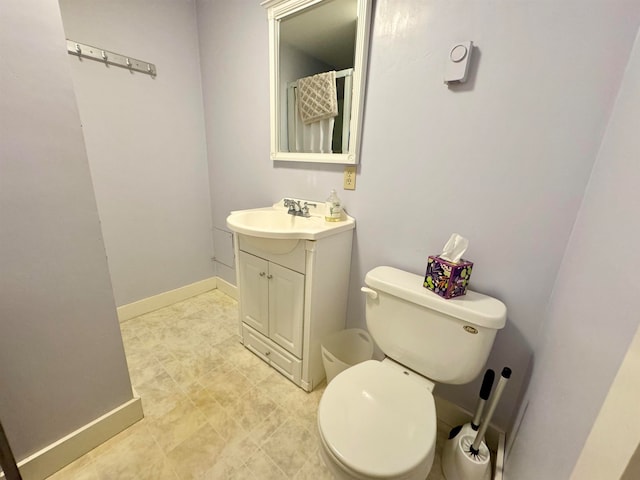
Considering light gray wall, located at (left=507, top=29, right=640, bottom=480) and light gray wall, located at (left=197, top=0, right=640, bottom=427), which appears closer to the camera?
light gray wall, located at (left=507, top=29, right=640, bottom=480)

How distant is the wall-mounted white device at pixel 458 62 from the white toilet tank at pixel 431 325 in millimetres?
788

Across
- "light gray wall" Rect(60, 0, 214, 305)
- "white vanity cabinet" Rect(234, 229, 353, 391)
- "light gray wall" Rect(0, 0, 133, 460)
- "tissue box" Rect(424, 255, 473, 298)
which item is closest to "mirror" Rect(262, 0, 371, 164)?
"white vanity cabinet" Rect(234, 229, 353, 391)

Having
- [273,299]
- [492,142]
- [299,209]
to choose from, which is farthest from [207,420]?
[492,142]

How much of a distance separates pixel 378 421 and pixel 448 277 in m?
0.53

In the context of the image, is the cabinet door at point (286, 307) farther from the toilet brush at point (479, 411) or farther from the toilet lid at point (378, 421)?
the toilet brush at point (479, 411)

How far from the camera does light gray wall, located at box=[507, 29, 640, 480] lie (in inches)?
17.4

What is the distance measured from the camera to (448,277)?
0.94 m

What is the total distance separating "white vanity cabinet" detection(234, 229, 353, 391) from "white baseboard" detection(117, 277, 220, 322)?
92 cm

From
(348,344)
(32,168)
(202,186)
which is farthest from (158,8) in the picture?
(348,344)

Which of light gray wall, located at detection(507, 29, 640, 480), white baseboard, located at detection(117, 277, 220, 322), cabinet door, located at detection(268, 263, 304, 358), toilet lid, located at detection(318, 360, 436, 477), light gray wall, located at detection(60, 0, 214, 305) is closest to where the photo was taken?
light gray wall, located at detection(507, 29, 640, 480)

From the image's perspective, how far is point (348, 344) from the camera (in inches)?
59.7

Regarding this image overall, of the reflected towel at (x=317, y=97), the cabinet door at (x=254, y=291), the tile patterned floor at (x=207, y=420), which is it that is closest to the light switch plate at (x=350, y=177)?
the reflected towel at (x=317, y=97)

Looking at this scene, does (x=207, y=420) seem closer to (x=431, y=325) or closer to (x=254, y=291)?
(x=254, y=291)

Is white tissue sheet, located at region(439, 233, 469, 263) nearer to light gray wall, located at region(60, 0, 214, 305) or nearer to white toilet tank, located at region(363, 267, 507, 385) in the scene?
white toilet tank, located at region(363, 267, 507, 385)
